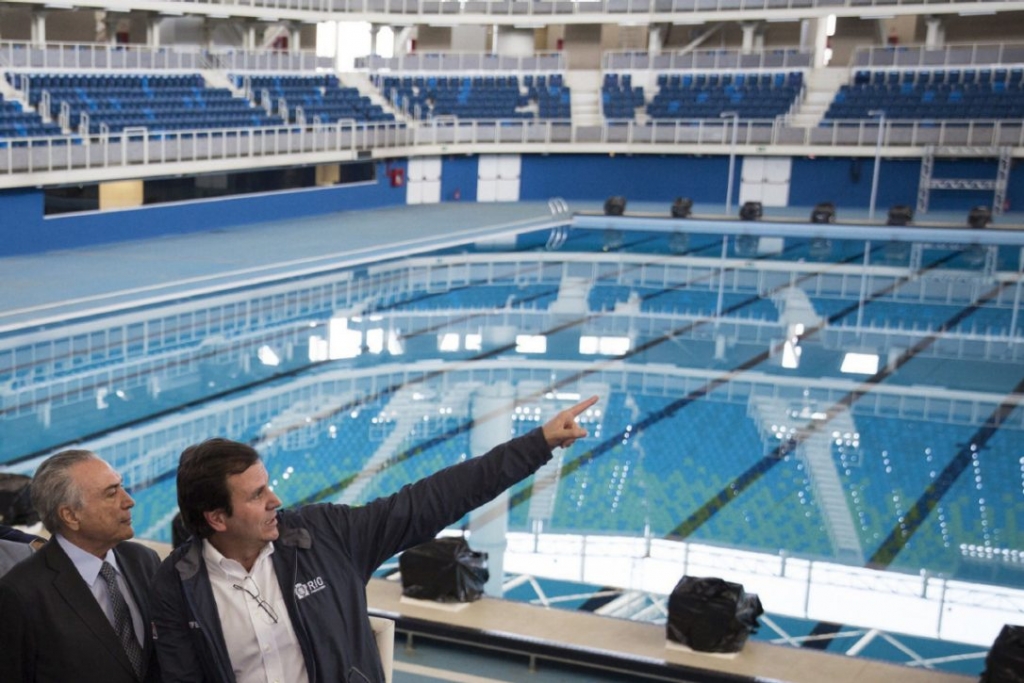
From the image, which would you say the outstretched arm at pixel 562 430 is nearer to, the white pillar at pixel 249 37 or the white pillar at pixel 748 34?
the white pillar at pixel 249 37

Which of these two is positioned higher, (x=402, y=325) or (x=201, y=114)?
(x=201, y=114)

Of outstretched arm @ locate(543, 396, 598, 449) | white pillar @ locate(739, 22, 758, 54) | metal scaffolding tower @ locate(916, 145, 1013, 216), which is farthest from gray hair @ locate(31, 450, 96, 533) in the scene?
white pillar @ locate(739, 22, 758, 54)

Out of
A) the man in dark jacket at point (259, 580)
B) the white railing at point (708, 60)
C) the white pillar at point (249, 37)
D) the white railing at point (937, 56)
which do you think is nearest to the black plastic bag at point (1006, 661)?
the man in dark jacket at point (259, 580)

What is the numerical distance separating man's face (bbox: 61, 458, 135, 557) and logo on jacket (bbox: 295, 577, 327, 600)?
493 mm

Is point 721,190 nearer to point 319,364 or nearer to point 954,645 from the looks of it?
point 319,364

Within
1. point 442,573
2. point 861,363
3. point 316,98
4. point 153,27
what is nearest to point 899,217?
point 861,363

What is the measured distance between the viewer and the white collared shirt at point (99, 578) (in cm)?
293

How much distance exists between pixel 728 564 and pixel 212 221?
58.5 feet

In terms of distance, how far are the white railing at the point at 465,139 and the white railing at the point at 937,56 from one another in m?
3.00

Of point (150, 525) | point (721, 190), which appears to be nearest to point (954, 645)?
point (150, 525)

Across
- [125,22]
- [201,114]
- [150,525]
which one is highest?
[125,22]

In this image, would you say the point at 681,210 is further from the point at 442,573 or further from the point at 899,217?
the point at 442,573

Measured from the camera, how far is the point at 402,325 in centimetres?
1483

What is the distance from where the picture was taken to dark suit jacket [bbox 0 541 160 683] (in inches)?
112
